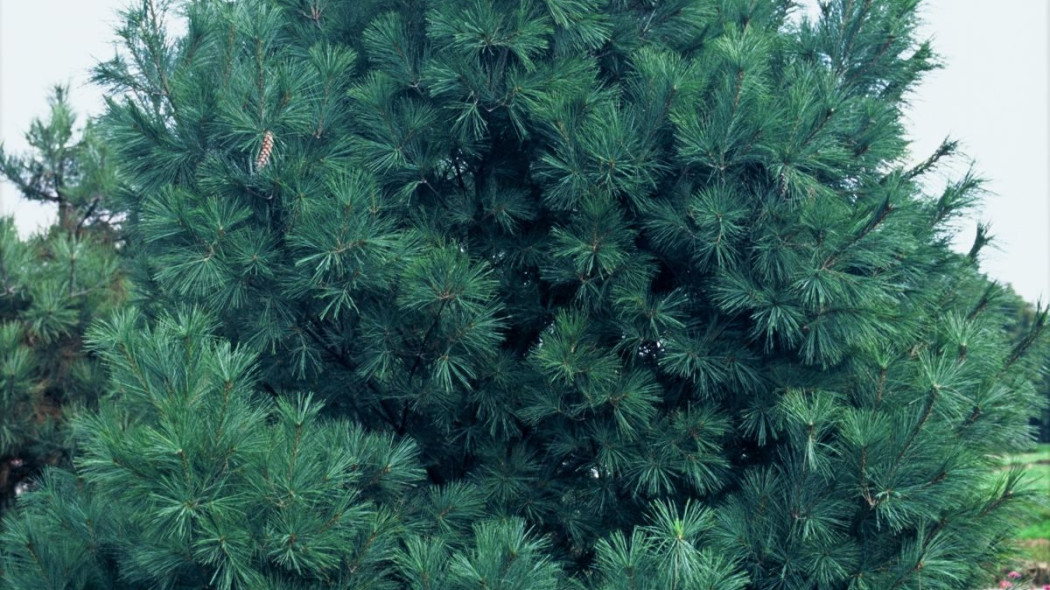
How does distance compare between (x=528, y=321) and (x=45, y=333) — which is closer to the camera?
(x=528, y=321)

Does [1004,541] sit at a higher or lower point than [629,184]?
lower

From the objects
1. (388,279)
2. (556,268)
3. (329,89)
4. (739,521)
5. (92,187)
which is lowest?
(92,187)

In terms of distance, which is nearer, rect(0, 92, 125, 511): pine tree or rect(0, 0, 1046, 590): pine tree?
rect(0, 0, 1046, 590): pine tree

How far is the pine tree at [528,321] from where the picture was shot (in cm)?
280

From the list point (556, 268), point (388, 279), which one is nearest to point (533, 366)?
point (556, 268)

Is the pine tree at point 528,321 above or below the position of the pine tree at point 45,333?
above

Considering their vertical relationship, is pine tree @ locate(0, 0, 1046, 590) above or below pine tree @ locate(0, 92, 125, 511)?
above

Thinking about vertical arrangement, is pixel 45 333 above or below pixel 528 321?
below

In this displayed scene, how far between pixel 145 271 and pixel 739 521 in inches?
95.7

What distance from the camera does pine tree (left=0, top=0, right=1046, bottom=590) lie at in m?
2.80

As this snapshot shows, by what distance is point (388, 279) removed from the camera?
302 centimetres

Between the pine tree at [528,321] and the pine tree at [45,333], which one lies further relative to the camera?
the pine tree at [45,333]

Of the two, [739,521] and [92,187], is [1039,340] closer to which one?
[739,521]

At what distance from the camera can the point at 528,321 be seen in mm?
3326
